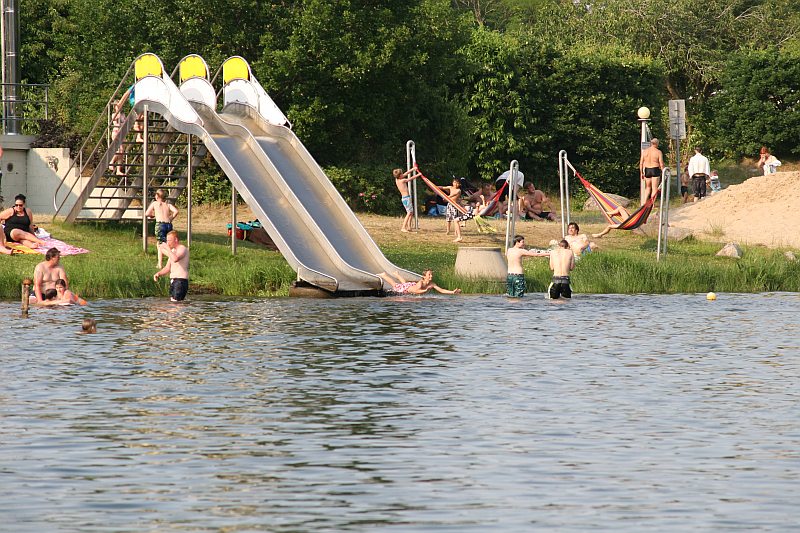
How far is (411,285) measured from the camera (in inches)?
968

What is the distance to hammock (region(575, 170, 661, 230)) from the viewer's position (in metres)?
28.2

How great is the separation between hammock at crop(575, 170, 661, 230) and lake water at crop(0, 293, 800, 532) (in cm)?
680

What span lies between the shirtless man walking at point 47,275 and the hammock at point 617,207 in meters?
11.0

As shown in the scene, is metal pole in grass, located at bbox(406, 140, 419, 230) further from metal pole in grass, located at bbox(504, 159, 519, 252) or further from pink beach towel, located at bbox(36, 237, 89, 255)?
pink beach towel, located at bbox(36, 237, 89, 255)

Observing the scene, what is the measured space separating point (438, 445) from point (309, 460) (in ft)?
4.17

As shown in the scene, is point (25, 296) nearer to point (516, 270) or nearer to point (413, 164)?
point (516, 270)

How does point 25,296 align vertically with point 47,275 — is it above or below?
below

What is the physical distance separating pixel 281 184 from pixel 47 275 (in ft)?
16.3

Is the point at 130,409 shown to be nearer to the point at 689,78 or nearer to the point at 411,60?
the point at 411,60

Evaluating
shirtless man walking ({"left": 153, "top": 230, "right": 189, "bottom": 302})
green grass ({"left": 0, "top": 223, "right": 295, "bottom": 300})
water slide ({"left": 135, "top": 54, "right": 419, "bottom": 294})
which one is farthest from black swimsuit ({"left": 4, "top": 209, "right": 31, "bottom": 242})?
shirtless man walking ({"left": 153, "top": 230, "right": 189, "bottom": 302})

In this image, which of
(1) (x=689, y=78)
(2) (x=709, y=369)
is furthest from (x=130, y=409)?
(1) (x=689, y=78)

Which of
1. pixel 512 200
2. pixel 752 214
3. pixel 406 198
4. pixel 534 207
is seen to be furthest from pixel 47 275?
pixel 752 214

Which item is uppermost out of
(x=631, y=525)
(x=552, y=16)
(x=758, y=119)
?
Answer: (x=552, y=16)

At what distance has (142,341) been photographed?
18.3 meters
